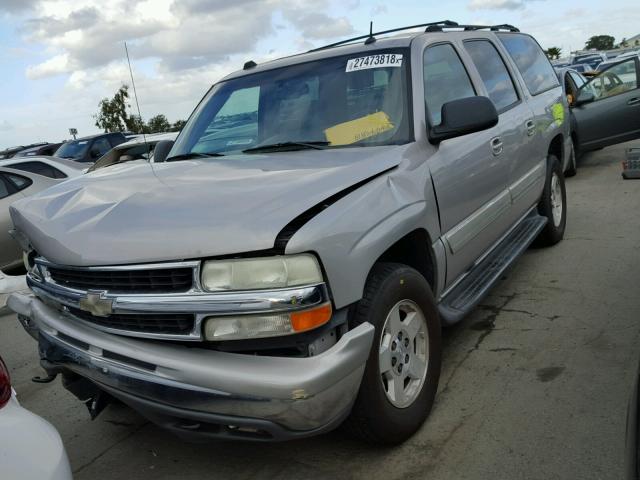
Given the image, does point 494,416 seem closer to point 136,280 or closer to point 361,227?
point 361,227

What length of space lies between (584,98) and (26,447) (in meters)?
9.63

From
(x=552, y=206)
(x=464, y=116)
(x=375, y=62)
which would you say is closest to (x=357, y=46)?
(x=375, y=62)

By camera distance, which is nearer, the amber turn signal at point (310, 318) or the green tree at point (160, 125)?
Result: the amber turn signal at point (310, 318)

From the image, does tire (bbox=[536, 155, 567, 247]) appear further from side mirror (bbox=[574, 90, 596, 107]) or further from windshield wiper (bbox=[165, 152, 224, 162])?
side mirror (bbox=[574, 90, 596, 107])

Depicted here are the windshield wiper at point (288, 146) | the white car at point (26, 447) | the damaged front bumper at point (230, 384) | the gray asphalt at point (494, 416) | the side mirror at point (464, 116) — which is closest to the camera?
the white car at point (26, 447)

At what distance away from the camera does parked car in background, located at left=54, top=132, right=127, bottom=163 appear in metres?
14.3

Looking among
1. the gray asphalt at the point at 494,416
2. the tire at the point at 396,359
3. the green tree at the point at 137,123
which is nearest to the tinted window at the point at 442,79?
the tire at the point at 396,359

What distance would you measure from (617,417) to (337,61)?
2.47 meters

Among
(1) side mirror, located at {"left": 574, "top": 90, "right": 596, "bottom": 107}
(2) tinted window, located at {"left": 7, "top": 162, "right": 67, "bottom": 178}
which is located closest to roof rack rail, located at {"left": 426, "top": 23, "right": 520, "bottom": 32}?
(1) side mirror, located at {"left": 574, "top": 90, "right": 596, "bottom": 107}

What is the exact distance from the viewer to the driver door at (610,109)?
9297 millimetres

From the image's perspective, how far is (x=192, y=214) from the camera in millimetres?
2441

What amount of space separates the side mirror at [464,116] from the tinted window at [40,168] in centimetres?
668

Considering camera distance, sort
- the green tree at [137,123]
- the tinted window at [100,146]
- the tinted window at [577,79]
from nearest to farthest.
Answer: the green tree at [137,123]
the tinted window at [577,79]
the tinted window at [100,146]

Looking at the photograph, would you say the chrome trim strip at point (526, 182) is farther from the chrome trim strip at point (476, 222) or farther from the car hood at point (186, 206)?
the car hood at point (186, 206)
